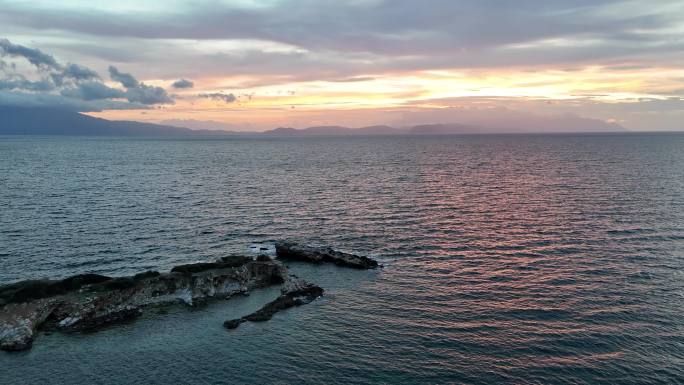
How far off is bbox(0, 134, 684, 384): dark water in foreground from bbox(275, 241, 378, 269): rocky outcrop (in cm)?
212

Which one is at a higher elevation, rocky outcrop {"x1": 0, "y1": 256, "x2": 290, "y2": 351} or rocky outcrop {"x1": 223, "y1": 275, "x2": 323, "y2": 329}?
rocky outcrop {"x1": 0, "y1": 256, "x2": 290, "y2": 351}

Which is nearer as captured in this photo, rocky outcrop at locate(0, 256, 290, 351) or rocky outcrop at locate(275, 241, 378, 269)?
rocky outcrop at locate(0, 256, 290, 351)

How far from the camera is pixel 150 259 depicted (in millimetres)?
69188

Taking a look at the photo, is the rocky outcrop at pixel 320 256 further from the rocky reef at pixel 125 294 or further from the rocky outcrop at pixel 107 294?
the rocky outcrop at pixel 107 294

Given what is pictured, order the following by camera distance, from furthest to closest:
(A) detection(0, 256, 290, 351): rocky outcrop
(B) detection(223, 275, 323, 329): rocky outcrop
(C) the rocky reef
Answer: (B) detection(223, 275, 323, 329): rocky outcrop < (C) the rocky reef < (A) detection(0, 256, 290, 351): rocky outcrop

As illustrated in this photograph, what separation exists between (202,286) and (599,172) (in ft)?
514

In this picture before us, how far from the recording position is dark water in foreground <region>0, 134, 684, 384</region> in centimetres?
4022

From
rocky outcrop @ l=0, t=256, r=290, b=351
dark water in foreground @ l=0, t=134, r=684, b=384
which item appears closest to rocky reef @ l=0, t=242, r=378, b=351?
rocky outcrop @ l=0, t=256, r=290, b=351

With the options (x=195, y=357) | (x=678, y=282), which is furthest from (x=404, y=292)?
(x=678, y=282)

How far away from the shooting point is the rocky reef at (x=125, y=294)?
46938 millimetres

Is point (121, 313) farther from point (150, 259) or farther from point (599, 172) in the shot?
point (599, 172)

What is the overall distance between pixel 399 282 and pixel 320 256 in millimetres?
13768

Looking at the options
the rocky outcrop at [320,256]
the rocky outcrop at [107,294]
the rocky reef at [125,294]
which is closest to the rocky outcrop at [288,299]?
the rocky reef at [125,294]

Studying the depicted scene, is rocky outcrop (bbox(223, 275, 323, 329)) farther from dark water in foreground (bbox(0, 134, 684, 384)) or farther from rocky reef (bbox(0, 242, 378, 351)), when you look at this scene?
dark water in foreground (bbox(0, 134, 684, 384))
